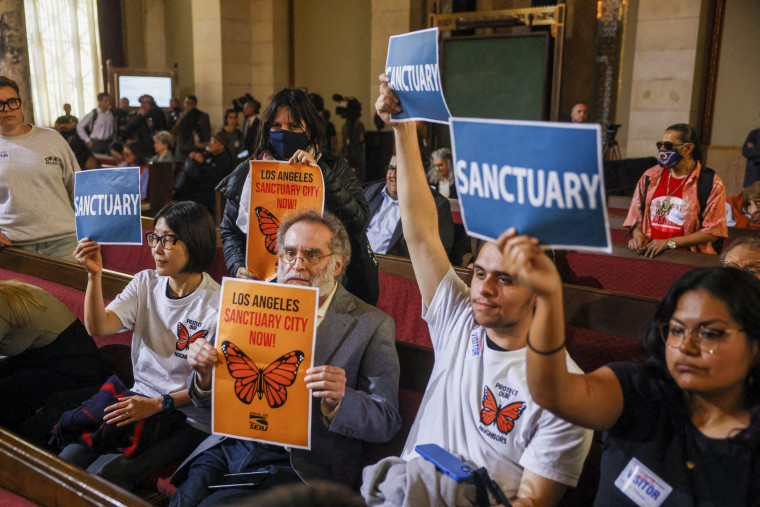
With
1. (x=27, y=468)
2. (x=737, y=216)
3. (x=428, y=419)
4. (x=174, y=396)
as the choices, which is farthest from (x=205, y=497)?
(x=737, y=216)

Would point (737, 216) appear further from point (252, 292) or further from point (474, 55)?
point (474, 55)

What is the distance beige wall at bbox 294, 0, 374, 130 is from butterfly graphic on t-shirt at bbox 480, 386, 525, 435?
35.0ft

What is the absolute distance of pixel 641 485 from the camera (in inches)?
56.3

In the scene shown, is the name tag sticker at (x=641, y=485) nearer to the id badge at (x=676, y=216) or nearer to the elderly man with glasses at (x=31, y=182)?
the id badge at (x=676, y=216)

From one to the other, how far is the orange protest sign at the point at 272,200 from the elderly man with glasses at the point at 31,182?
168 cm

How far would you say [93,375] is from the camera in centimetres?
273

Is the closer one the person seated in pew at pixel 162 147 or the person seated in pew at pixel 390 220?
the person seated in pew at pixel 390 220

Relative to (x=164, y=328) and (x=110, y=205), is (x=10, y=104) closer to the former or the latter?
(x=110, y=205)

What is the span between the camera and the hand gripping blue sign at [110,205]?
2424 mm

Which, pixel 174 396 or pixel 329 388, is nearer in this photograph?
pixel 329 388

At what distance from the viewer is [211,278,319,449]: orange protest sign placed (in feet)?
6.06

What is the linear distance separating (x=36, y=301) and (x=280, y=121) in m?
1.20

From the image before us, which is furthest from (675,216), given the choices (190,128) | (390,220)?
(190,128)

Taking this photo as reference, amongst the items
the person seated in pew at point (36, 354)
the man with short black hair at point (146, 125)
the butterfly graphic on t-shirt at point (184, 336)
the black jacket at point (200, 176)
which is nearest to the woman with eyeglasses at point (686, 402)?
the butterfly graphic on t-shirt at point (184, 336)
